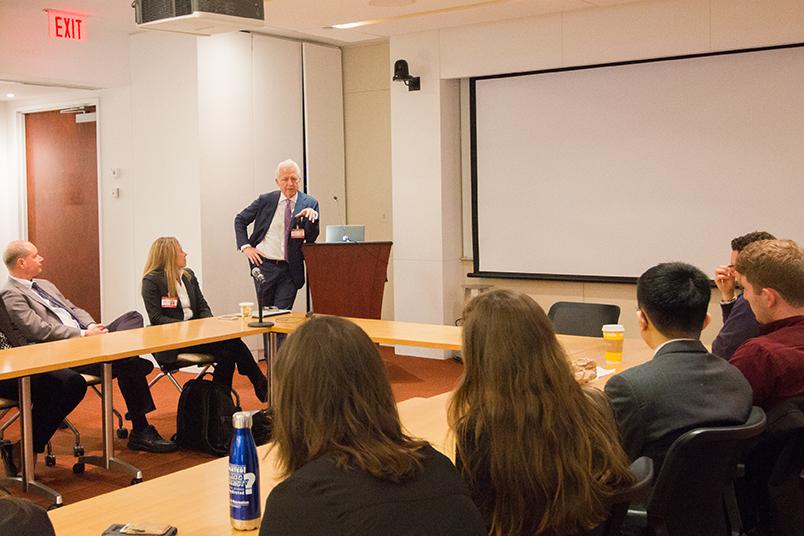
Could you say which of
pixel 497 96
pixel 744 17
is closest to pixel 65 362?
pixel 497 96

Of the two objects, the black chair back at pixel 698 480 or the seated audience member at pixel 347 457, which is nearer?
the seated audience member at pixel 347 457

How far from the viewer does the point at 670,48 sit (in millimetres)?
6371

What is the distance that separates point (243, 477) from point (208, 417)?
3247mm

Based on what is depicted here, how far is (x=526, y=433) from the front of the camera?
1735 millimetres

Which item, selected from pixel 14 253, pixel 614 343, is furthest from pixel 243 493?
pixel 14 253

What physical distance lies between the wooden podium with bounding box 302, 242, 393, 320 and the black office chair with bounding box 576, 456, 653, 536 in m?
4.83

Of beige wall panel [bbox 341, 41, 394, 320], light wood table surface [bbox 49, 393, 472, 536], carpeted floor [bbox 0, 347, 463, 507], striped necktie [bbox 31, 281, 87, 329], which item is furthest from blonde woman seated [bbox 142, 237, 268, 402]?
beige wall panel [bbox 341, 41, 394, 320]

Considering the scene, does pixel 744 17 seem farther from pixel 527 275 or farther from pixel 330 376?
pixel 330 376

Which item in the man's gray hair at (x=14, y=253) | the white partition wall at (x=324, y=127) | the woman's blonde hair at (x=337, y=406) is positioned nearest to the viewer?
the woman's blonde hair at (x=337, y=406)

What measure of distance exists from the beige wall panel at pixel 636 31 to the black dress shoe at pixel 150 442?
4398mm

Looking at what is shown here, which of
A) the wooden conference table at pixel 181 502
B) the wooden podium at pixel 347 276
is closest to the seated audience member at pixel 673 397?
the wooden conference table at pixel 181 502

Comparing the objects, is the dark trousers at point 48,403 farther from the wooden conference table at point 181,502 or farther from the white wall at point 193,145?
the white wall at point 193,145

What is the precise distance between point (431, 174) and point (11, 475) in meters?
4.48

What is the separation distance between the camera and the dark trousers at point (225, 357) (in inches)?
213
